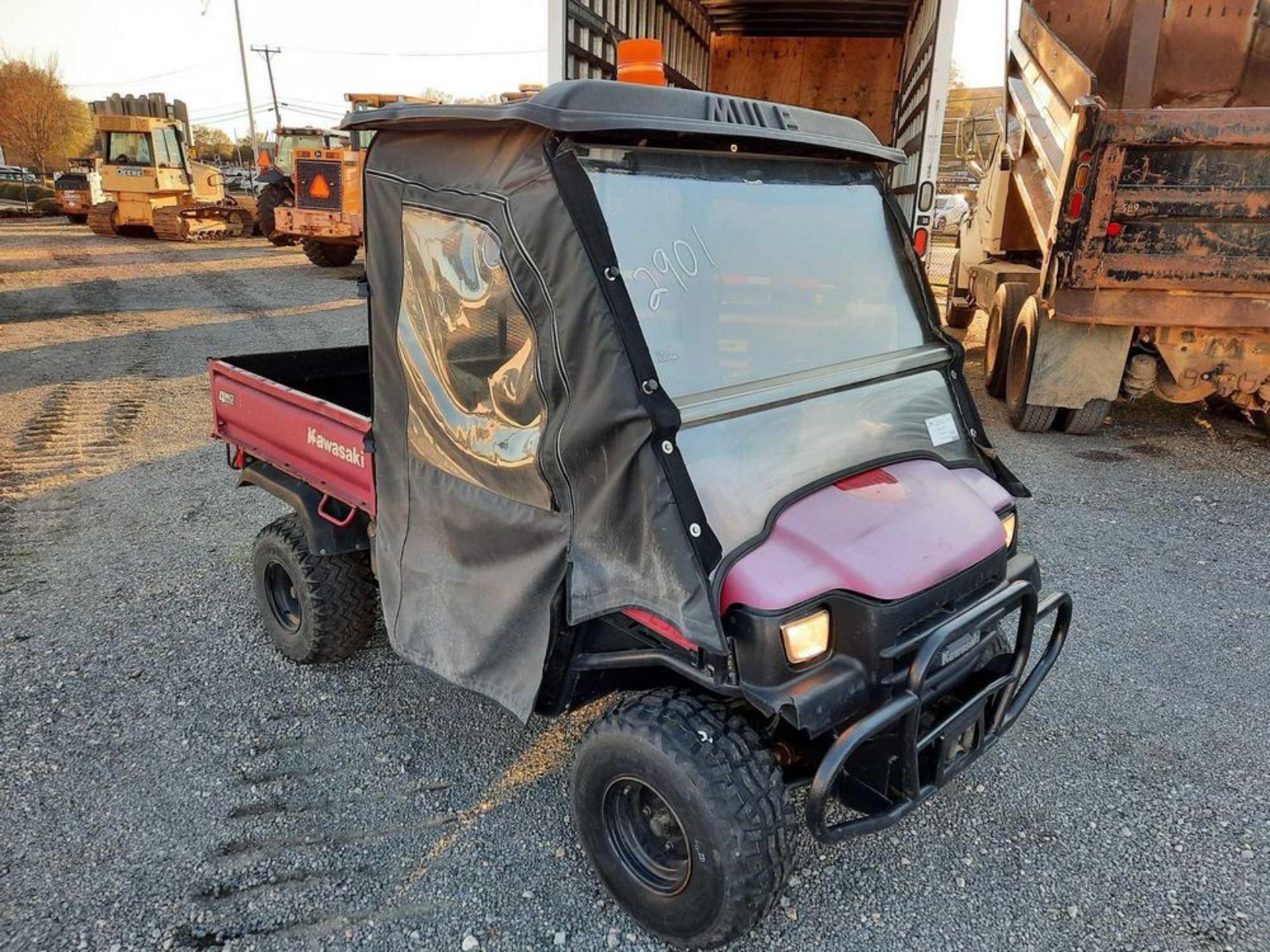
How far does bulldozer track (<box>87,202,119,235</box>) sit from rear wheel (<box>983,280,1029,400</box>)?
2028 centimetres

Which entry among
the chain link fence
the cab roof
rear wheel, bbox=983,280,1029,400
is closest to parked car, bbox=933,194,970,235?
the chain link fence

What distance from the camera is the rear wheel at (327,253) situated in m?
16.7

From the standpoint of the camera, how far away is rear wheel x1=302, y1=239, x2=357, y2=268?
1667cm

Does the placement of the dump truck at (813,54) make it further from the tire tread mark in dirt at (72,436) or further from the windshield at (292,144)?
the windshield at (292,144)

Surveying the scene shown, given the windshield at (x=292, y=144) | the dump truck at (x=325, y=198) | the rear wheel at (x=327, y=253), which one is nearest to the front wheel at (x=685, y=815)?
the dump truck at (x=325, y=198)

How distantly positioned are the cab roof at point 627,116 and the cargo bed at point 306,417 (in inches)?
40.2

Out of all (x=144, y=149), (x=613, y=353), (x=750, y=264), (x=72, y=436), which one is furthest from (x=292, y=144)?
(x=613, y=353)

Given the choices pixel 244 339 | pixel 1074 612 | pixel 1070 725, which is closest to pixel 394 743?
pixel 1070 725

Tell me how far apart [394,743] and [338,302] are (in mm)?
10886

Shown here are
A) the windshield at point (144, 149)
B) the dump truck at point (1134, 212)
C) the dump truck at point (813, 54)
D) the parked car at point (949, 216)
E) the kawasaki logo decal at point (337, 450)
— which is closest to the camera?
the kawasaki logo decal at point (337, 450)

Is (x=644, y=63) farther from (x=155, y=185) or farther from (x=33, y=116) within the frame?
(x=33, y=116)

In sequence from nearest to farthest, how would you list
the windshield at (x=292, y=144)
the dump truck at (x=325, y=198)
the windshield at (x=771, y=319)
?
the windshield at (x=771, y=319), the dump truck at (x=325, y=198), the windshield at (x=292, y=144)

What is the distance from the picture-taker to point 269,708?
134 inches

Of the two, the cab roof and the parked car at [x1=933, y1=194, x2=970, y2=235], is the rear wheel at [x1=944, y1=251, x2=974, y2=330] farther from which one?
the parked car at [x1=933, y1=194, x2=970, y2=235]
